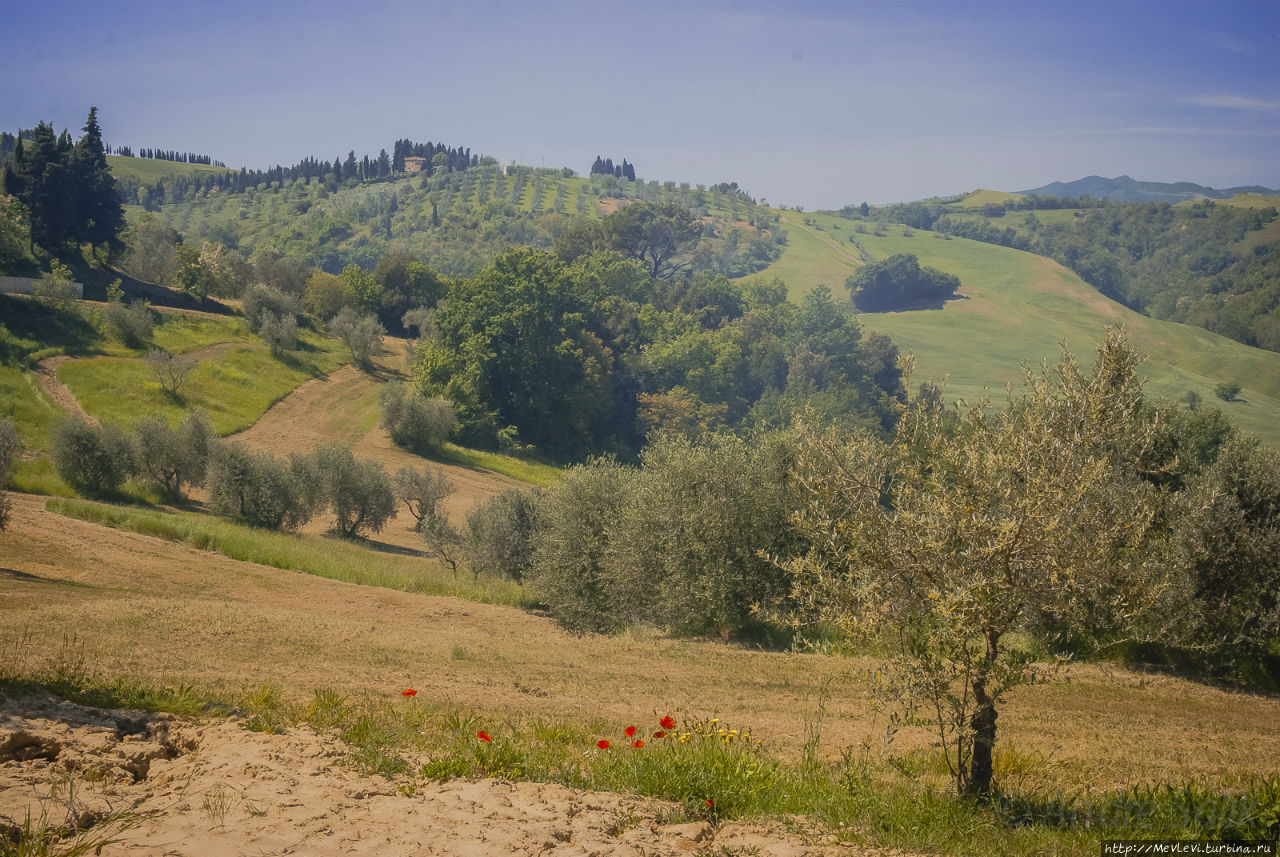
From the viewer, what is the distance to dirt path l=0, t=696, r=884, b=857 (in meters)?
5.64

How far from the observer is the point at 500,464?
60.5m

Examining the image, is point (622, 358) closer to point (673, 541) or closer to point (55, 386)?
point (55, 386)

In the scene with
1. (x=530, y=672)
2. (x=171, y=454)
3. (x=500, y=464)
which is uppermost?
(x=530, y=672)

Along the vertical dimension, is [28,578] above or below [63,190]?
below

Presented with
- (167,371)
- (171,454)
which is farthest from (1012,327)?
(171,454)

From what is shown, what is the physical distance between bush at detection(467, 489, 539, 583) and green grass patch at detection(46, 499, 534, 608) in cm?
65

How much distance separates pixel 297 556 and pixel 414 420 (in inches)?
1233

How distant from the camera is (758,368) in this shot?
9062 centimetres

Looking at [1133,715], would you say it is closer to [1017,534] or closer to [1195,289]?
[1017,534]

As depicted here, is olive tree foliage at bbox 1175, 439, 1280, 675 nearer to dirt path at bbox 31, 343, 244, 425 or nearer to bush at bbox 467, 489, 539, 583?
bush at bbox 467, 489, 539, 583

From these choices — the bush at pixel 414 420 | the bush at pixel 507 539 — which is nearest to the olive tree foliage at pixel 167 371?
the bush at pixel 414 420

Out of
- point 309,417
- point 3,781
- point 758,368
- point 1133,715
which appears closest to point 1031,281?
point 758,368

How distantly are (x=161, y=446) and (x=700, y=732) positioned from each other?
113 ft

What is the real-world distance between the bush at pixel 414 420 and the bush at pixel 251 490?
2259 cm
